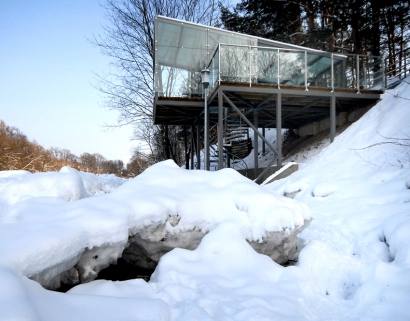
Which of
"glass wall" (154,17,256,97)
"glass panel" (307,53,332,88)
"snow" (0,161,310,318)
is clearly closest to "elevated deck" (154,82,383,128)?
"glass panel" (307,53,332,88)

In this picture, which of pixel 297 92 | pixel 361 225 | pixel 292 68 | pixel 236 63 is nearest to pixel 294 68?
pixel 292 68

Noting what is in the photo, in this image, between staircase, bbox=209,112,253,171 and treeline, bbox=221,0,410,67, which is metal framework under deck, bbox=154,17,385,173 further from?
treeline, bbox=221,0,410,67

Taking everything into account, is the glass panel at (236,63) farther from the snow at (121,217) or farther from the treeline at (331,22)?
the treeline at (331,22)

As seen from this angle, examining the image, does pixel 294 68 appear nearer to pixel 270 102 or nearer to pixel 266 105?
A: pixel 270 102

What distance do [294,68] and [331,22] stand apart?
24.6 feet

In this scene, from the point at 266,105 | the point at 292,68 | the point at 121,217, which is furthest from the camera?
the point at 266,105

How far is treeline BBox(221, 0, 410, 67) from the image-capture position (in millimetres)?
15078

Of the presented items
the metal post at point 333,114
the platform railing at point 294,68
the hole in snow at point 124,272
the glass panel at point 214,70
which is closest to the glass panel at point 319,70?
the platform railing at point 294,68

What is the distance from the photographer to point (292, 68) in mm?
10602

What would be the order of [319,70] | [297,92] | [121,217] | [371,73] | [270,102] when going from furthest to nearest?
[270,102] → [371,73] → [319,70] → [297,92] → [121,217]

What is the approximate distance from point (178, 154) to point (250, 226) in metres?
18.9

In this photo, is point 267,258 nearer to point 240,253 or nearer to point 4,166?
point 240,253

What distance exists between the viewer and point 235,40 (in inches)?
469

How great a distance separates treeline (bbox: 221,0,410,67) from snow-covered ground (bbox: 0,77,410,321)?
11.9m
